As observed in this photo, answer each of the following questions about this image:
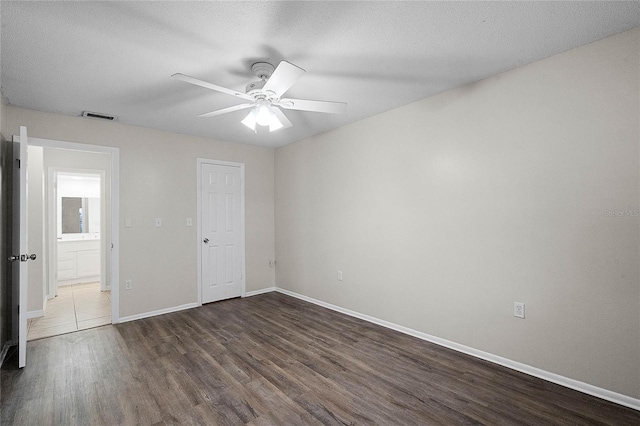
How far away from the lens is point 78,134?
3465 millimetres

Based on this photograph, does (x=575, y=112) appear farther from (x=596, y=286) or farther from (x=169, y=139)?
(x=169, y=139)

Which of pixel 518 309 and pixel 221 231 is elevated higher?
pixel 221 231

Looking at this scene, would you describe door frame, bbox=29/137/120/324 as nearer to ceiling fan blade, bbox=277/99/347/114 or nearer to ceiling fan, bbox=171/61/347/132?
ceiling fan, bbox=171/61/347/132

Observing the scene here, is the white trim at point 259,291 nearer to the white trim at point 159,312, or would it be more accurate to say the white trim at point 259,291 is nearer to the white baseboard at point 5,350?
the white trim at point 159,312

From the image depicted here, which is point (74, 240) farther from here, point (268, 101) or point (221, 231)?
point (268, 101)

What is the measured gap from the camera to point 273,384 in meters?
2.29

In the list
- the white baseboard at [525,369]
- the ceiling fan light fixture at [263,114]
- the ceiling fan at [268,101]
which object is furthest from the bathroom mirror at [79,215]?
the white baseboard at [525,369]

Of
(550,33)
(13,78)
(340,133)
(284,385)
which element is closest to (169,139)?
(13,78)

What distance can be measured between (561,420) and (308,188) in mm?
3552

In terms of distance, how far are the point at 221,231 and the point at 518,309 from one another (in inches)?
152

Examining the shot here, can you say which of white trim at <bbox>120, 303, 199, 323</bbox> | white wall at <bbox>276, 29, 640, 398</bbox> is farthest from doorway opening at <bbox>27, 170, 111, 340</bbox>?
white wall at <bbox>276, 29, 640, 398</bbox>

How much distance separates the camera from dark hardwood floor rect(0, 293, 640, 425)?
191 centimetres

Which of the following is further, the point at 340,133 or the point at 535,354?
the point at 340,133

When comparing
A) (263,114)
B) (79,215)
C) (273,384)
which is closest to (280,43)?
(263,114)
